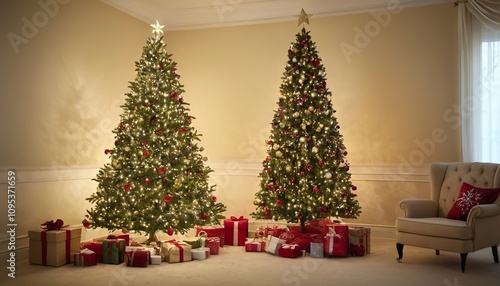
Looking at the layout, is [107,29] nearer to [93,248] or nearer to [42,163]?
[42,163]

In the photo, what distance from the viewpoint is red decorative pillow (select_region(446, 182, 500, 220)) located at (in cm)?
548

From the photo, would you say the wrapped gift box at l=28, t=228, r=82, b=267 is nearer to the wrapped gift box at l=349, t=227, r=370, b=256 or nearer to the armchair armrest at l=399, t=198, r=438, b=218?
the wrapped gift box at l=349, t=227, r=370, b=256

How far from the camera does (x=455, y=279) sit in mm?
4895

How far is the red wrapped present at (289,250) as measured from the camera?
5984mm

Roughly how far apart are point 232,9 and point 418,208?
4.48 metres

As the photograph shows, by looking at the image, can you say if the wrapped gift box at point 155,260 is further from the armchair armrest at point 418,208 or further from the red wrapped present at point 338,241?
the armchair armrest at point 418,208

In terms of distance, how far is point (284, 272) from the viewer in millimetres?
5238

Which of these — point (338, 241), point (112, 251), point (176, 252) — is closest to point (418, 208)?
point (338, 241)

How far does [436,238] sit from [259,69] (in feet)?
13.5

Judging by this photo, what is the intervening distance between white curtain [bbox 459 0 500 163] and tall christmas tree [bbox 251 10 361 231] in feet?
6.10

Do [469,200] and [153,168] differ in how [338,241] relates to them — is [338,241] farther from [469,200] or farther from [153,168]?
[153,168]

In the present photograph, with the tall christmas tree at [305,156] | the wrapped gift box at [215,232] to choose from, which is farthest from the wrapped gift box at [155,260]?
the tall christmas tree at [305,156]

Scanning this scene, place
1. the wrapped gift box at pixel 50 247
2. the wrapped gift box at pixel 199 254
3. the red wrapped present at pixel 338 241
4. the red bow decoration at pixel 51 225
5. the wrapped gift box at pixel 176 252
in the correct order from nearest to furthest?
the wrapped gift box at pixel 50 247 → the red bow decoration at pixel 51 225 → the wrapped gift box at pixel 176 252 → the wrapped gift box at pixel 199 254 → the red wrapped present at pixel 338 241

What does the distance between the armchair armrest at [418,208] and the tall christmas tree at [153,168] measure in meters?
2.40
